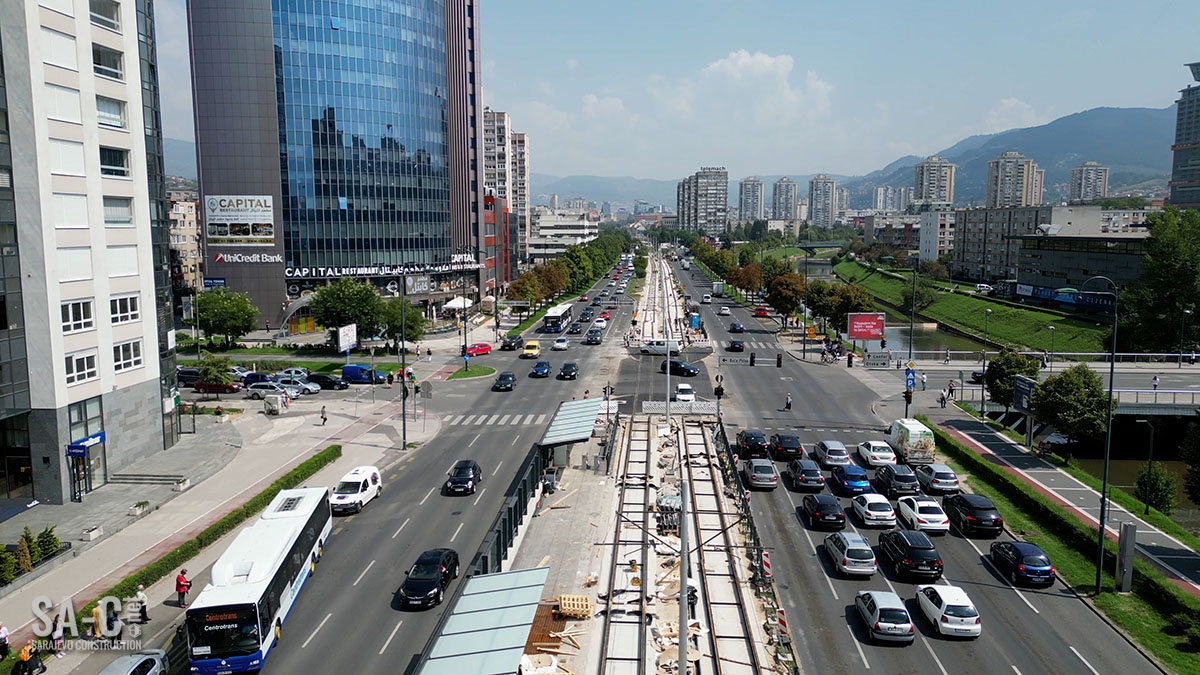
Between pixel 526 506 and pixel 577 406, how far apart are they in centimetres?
1032

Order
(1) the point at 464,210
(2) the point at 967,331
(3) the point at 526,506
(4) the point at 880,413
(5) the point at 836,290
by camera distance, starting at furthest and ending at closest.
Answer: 1. (1) the point at 464,210
2. (2) the point at 967,331
3. (5) the point at 836,290
4. (4) the point at 880,413
5. (3) the point at 526,506

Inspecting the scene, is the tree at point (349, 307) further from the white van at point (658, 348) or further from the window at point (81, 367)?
the window at point (81, 367)

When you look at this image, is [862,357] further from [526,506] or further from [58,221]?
[58,221]

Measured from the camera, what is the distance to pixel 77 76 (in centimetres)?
3603

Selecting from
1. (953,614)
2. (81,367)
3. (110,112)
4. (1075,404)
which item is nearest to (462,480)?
(81,367)

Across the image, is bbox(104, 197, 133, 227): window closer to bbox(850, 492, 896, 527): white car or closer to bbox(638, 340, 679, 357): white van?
bbox(850, 492, 896, 527): white car

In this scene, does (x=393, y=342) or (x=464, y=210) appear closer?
(x=393, y=342)

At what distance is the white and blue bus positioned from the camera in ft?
68.8

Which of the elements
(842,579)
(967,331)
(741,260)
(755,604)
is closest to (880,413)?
(842,579)

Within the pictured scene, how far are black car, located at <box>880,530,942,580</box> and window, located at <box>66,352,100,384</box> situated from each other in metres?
35.7

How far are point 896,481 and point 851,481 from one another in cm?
203

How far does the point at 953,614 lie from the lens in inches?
942

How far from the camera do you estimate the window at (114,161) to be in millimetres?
38219

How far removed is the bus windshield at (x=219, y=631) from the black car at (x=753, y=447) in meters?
28.5
